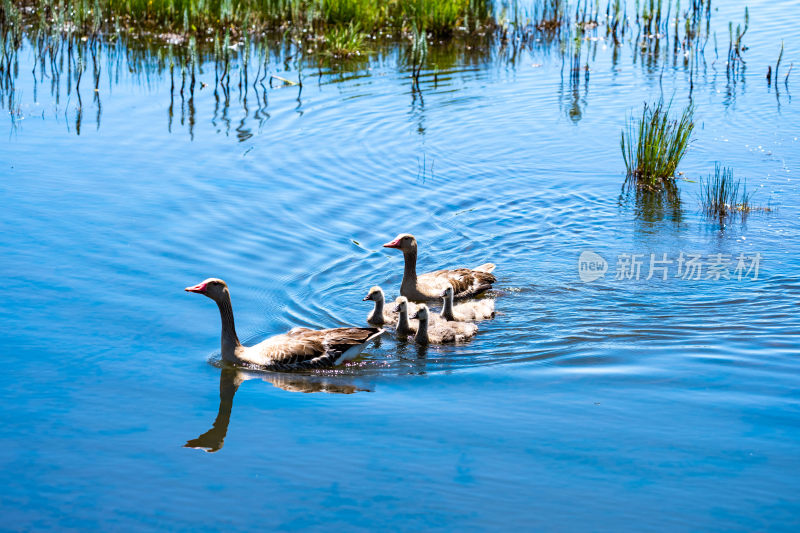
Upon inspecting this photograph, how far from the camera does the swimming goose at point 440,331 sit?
10516 mm

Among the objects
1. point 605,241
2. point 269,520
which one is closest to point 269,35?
point 605,241

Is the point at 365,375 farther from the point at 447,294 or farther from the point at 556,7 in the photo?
the point at 556,7

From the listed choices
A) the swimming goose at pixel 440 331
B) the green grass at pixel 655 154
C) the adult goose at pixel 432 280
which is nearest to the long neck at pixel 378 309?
the swimming goose at pixel 440 331

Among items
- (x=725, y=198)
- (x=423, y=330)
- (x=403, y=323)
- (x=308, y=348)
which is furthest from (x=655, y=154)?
(x=308, y=348)

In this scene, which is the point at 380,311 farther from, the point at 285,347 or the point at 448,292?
the point at 285,347

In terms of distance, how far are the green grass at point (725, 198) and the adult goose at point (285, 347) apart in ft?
22.6

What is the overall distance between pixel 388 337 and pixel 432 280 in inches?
50.7

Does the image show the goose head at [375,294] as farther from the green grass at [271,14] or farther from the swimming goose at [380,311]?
the green grass at [271,14]

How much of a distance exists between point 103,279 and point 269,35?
16.8 meters

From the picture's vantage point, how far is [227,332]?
9.92 meters

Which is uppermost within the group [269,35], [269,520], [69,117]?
[269,35]

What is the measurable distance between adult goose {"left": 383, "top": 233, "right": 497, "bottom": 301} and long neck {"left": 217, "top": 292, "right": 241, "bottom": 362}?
2.59 m

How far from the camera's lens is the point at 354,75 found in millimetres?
23531

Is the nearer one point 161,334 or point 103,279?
point 161,334
